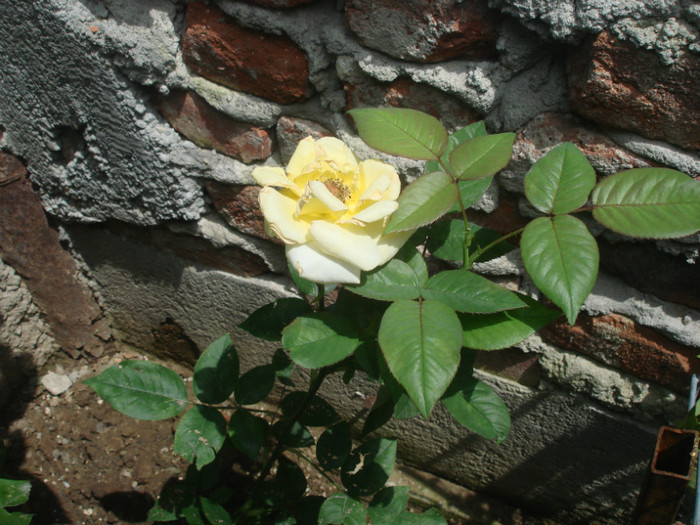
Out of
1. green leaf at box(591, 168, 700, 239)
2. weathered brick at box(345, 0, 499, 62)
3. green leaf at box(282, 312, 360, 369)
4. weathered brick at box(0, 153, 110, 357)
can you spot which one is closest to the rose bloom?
green leaf at box(282, 312, 360, 369)

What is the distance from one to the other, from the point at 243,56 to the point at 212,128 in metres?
0.19

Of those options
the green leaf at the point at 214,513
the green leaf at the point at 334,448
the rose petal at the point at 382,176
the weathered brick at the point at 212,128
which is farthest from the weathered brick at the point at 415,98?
the green leaf at the point at 214,513

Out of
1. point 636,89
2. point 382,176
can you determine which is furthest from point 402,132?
point 636,89

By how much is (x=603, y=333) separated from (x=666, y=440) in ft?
1.44

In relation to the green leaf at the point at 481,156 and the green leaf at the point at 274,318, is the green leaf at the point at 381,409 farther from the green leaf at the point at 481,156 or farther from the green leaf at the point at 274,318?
the green leaf at the point at 481,156

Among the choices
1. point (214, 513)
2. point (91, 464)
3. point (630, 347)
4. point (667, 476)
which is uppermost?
point (667, 476)

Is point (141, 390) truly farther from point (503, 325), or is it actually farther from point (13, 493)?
point (503, 325)

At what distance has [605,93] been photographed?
927 mm

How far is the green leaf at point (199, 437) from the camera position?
997mm

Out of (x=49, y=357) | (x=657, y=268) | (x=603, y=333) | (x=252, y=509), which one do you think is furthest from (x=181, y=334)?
(x=657, y=268)

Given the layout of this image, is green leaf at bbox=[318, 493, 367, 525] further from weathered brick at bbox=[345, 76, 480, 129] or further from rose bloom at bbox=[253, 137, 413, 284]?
weathered brick at bbox=[345, 76, 480, 129]

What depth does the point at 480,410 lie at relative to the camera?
89cm

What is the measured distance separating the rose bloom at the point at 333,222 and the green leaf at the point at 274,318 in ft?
0.87

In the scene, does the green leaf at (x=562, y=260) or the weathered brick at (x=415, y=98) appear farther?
the weathered brick at (x=415, y=98)
